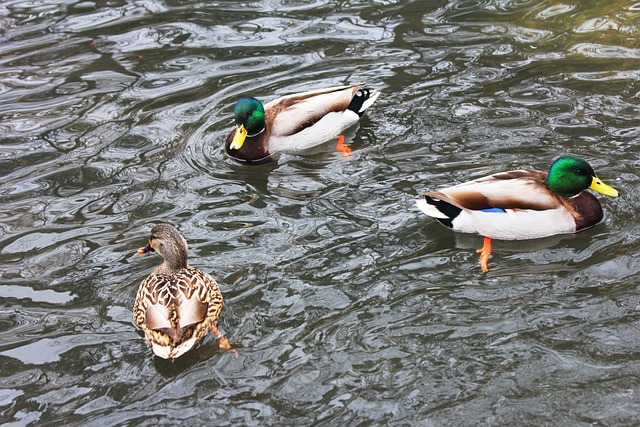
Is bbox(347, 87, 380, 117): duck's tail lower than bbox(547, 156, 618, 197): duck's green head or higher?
higher

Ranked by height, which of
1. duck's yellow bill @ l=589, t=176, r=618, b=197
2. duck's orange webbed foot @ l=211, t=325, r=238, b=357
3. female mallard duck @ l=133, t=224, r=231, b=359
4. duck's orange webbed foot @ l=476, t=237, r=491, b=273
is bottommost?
duck's orange webbed foot @ l=476, t=237, r=491, b=273

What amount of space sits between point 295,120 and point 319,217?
1950mm

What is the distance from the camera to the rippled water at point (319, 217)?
16.9 ft

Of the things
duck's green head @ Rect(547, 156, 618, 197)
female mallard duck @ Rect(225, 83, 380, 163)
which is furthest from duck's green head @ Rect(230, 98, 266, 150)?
duck's green head @ Rect(547, 156, 618, 197)

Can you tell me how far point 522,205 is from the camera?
6.69m

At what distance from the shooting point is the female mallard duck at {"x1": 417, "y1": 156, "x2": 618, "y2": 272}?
6.67 m

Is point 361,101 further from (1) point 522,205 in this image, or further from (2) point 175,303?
(2) point 175,303

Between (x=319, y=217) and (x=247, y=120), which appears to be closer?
(x=319, y=217)

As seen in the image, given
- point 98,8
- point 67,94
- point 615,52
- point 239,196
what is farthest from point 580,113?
point 98,8

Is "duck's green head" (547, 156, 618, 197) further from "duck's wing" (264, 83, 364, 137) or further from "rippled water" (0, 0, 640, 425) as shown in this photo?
"duck's wing" (264, 83, 364, 137)

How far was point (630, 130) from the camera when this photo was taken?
314 inches

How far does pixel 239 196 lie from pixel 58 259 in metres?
1.81

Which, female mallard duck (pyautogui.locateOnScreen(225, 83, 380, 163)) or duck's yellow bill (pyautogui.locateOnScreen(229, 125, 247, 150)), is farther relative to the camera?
female mallard duck (pyautogui.locateOnScreen(225, 83, 380, 163))

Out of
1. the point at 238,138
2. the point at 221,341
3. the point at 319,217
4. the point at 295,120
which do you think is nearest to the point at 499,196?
the point at 319,217
